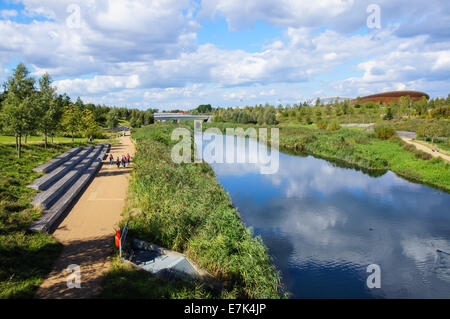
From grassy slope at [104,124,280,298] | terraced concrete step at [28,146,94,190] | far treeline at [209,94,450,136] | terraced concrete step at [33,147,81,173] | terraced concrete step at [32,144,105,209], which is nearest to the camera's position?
grassy slope at [104,124,280,298]

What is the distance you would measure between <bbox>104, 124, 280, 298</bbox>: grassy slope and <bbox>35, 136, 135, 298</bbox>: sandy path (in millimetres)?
497

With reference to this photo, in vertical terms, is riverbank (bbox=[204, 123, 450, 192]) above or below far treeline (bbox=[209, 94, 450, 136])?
below

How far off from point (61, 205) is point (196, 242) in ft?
19.3

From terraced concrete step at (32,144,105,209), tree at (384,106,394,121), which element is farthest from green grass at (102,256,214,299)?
tree at (384,106,394,121)

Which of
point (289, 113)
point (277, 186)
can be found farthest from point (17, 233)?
point (289, 113)

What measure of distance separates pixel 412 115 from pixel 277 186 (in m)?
57.3

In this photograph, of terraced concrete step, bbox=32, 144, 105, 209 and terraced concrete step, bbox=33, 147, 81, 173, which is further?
terraced concrete step, bbox=33, 147, 81, 173

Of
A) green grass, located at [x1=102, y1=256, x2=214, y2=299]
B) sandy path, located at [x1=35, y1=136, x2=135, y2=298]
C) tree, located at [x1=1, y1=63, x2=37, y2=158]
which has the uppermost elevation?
tree, located at [x1=1, y1=63, x2=37, y2=158]

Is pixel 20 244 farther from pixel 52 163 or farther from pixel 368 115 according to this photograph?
pixel 368 115

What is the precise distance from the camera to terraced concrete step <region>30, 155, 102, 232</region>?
30.6ft

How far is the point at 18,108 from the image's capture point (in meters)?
16.9

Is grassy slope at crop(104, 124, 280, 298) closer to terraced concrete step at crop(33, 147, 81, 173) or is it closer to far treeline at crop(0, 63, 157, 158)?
terraced concrete step at crop(33, 147, 81, 173)

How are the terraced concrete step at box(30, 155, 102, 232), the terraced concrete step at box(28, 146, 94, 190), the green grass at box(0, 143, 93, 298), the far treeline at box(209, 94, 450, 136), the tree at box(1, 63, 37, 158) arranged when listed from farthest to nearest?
the far treeline at box(209, 94, 450, 136)
the tree at box(1, 63, 37, 158)
the terraced concrete step at box(28, 146, 94, 190)
the terraced concrete step at box(30, 155, 102, 232)
the green grass at box(0, 143, 93, 298)
